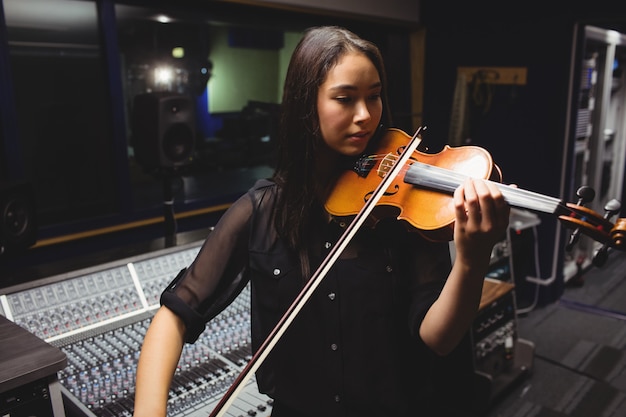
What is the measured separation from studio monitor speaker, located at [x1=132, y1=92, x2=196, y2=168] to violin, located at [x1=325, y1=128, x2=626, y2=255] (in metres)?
1.61

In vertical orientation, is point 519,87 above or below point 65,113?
above

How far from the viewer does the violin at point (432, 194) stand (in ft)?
3.20

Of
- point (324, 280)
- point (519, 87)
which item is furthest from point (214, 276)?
point (519, 87)

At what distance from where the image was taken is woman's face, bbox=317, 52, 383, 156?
3.40 ft

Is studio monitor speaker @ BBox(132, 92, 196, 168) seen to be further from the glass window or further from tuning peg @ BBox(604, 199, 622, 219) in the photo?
tuning peg @ BBox(604, 199, 622, 219)

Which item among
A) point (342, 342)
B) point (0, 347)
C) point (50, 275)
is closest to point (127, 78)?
point (50, 275)

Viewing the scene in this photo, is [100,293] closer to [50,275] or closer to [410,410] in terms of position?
[50,275]

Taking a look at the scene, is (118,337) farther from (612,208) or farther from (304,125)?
(612,208)

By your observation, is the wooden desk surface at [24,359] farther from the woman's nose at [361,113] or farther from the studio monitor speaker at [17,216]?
the woman's nose at [361,113]

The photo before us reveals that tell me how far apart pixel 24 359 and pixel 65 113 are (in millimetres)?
2087

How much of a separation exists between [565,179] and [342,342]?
141 inches

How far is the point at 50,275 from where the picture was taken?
6.38ft

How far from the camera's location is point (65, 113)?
316 cm

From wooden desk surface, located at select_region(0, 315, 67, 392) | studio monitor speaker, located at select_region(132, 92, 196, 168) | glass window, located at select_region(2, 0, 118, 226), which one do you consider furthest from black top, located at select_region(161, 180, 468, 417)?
glass window, located at select_region(2, 0, 118, 226)
